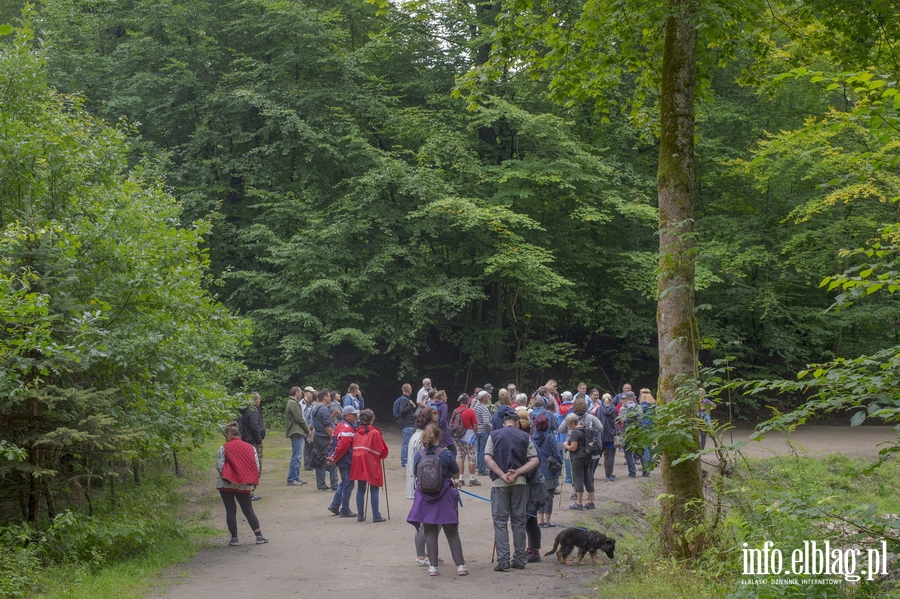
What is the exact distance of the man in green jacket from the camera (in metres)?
15.4

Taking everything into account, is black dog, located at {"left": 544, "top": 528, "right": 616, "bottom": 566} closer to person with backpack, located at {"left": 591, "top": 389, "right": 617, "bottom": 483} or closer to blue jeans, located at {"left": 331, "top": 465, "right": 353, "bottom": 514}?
blue jeans, located at {"left": 331, "top": 465, "right": 353, "bottom": 514}

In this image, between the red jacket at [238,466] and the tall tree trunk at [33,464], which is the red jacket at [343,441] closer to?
the red jacket at [238,466]

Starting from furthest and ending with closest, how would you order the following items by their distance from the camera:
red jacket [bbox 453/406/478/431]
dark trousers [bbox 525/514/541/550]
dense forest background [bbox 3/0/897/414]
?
dense forest background [bbox 3/0/897/414] → red jacket [bbox 453/406/478/431] → dark trousers [bbox 525/514/541/550]

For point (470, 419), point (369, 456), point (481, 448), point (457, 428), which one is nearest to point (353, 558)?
point (369, 456)

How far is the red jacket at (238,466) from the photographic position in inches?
414

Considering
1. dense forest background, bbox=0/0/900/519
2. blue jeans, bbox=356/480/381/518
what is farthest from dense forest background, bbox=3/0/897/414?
blue jeans, bbox=356/480/381/518

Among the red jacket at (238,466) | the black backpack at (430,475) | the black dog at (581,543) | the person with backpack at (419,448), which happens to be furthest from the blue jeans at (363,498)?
the black dog at (581,543)

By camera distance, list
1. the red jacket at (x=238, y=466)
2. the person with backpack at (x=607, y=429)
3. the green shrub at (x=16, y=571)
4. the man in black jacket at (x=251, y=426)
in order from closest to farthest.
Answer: the green shrub at (x=16, y=571)
the red jacket at (x=238, y=466)
the man in black jacket at (x=251, y=426)
the person with backpack at (x=607, y=429)

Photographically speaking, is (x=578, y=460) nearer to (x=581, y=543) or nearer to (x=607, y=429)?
(x=607, y=429)

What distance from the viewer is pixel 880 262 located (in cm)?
550

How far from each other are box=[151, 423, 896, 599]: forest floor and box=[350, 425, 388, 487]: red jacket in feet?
2.52

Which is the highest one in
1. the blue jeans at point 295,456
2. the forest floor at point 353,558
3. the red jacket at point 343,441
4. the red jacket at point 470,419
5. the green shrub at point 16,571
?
the red jacket at point 470,419

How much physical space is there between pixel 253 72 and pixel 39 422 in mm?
19795

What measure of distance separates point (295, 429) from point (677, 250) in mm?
9573
